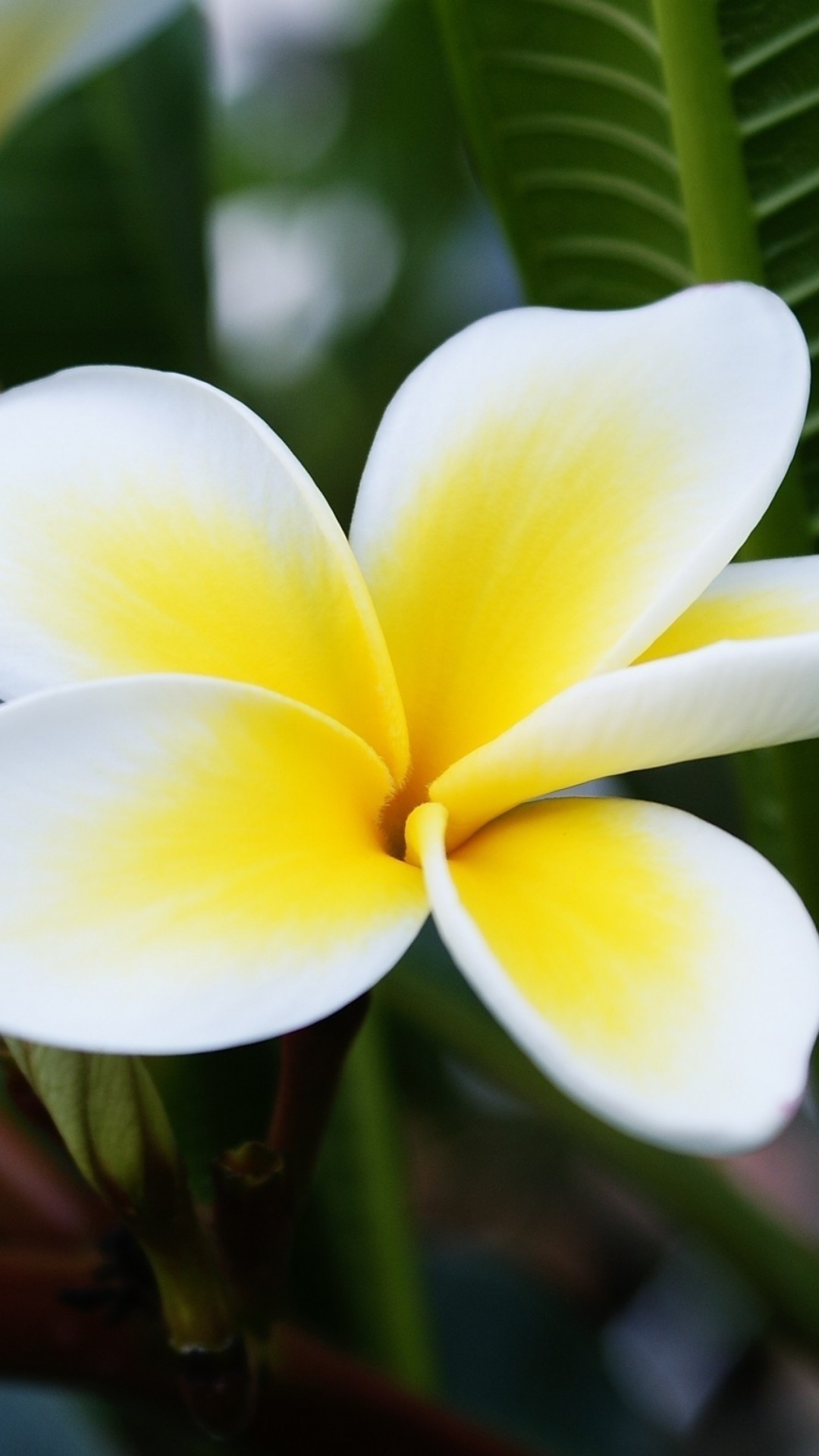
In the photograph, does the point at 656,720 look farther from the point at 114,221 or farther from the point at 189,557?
the point at 114,221

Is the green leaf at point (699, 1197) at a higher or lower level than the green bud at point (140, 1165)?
lower

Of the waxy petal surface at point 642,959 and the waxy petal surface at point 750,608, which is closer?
the waxy petal surface at point 642,959

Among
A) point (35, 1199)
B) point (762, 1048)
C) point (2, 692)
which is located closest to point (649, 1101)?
point (762, 1048)

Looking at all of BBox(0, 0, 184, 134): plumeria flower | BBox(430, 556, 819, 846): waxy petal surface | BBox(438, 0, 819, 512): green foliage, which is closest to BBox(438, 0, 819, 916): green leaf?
BBox(438, 0, 819, 512): green foliage

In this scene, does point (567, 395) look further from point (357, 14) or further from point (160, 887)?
point (357, 14)

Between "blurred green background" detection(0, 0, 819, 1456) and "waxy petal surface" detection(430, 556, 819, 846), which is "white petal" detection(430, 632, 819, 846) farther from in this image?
"blurred green background" detection(0, 0, 819, 1456)

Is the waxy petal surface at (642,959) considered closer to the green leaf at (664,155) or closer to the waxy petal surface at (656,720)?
the waxy petal surface at (656,720)

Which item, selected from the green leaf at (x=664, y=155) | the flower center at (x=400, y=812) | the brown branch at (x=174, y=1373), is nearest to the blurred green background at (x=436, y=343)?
the green leaf at (x=664, y=155)
